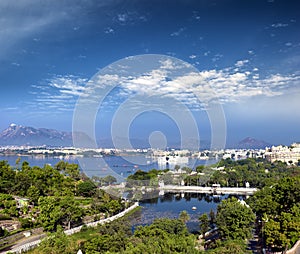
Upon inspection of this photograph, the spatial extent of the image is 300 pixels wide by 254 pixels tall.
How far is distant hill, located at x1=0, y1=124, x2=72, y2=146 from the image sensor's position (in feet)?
300

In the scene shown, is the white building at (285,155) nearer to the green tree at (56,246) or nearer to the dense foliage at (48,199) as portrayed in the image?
the dense foliage at (48,199)

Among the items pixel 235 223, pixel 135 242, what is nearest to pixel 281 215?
pixel 235 223

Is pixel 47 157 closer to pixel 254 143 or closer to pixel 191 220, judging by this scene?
pixel 191 220

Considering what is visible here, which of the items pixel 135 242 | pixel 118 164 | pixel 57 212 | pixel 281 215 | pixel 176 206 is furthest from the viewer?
pixel 118 164

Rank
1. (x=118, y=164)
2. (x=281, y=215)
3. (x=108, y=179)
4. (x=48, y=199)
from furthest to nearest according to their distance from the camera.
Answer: (x=118, y=164), (x=108, y=179), (x=48, y=199), (x=281, y=215)

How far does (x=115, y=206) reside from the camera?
10828 mm

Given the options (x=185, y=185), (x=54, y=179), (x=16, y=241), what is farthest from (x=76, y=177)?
(x=16, y=241)

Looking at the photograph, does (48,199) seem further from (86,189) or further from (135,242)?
(86,189)

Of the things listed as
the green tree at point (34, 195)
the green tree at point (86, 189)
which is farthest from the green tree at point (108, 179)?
the green tree at point (34, 195)

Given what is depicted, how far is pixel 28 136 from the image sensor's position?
97.3m

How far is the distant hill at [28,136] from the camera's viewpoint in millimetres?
91312

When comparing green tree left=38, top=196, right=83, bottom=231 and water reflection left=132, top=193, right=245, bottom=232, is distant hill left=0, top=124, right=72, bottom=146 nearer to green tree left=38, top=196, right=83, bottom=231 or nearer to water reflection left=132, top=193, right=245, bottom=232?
water reflection left=132, top=193, right=245, bottom=232

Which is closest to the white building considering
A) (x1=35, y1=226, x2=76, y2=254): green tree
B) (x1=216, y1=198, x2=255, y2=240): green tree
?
(x1=216, y1=198, x2=255, y2=240): green tree

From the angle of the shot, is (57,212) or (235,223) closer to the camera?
(235,223)
